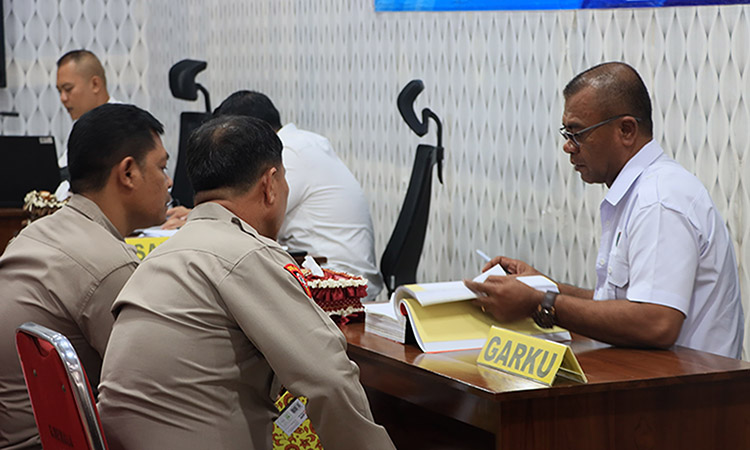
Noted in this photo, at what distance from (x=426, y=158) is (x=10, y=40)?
13.3 feet

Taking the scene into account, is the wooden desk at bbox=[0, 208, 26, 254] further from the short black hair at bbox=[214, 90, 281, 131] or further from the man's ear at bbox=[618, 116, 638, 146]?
the man's ear at bbox=[618, 116, 638, 146]

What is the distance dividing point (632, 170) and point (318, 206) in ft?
5.72

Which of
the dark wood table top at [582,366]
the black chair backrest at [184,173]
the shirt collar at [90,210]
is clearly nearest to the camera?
the dark wood table top at [582,366]

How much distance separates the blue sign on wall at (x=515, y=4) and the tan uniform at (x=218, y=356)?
6.63 ft

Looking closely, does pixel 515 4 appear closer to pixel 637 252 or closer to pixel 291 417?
pixel 637 252

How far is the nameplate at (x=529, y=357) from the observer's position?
1729mm

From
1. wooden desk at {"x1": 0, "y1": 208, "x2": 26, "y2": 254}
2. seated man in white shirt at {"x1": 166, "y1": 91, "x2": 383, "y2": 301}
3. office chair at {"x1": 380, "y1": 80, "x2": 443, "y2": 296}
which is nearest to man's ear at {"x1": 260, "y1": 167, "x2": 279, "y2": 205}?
office chair at {"x1": 380, "y1": 80, "x2": 443, "y2": 296}

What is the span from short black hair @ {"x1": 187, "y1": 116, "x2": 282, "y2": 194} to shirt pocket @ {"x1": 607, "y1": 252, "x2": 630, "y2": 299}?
881mm

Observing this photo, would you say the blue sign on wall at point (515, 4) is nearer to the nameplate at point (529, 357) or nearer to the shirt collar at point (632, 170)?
the shirt collar at point (632, 170)

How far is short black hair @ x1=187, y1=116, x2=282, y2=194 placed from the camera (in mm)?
1814

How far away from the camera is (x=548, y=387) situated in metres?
1.71

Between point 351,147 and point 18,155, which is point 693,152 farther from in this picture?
point 18,155

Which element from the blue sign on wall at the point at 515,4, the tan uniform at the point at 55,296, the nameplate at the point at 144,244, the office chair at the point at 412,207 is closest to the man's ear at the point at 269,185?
the tan uniform at the point at 55,296


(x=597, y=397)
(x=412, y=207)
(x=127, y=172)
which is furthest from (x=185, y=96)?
(x=597, y=397)
